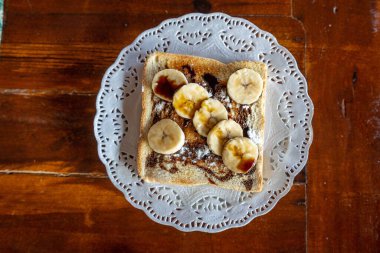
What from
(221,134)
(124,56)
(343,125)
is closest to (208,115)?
(221,134)

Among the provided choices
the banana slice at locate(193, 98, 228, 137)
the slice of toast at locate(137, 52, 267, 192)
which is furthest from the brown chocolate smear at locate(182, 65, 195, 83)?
the banana slice at locate(193, 98, 228, 137)

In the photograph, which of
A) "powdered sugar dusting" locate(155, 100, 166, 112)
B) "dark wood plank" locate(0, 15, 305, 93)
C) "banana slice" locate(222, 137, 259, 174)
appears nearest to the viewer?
"banana slice" locate(222, 137, 259, 174)

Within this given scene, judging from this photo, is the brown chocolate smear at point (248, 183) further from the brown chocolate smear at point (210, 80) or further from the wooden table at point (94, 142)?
the brown chocolate smear at point (210, 80)

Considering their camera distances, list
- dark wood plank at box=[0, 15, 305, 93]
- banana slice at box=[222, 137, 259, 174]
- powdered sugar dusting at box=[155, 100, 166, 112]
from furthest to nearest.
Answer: dark wood plank at box=[0, 15, 305, 93] → powdered sugar dusting at box=[155, 100, 166, 112] → banana slice at box=[222, 137, 259, 174]

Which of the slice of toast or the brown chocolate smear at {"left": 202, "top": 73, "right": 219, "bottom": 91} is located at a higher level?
the brown chocolate smear at {"left": 202, "top": 73, "right": 219, "bottom": 91}

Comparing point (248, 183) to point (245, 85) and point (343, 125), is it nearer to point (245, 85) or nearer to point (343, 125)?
point (245, 85)

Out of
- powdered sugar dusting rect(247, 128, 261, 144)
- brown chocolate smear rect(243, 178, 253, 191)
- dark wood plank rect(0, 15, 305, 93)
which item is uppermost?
dark wood plank rect(0, 15, 305, 93)

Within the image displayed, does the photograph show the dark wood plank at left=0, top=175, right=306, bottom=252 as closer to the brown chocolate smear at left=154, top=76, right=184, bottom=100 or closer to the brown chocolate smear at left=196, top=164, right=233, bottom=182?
the brown chocolate smear at left=196, top=164, right=233, bottom=182
